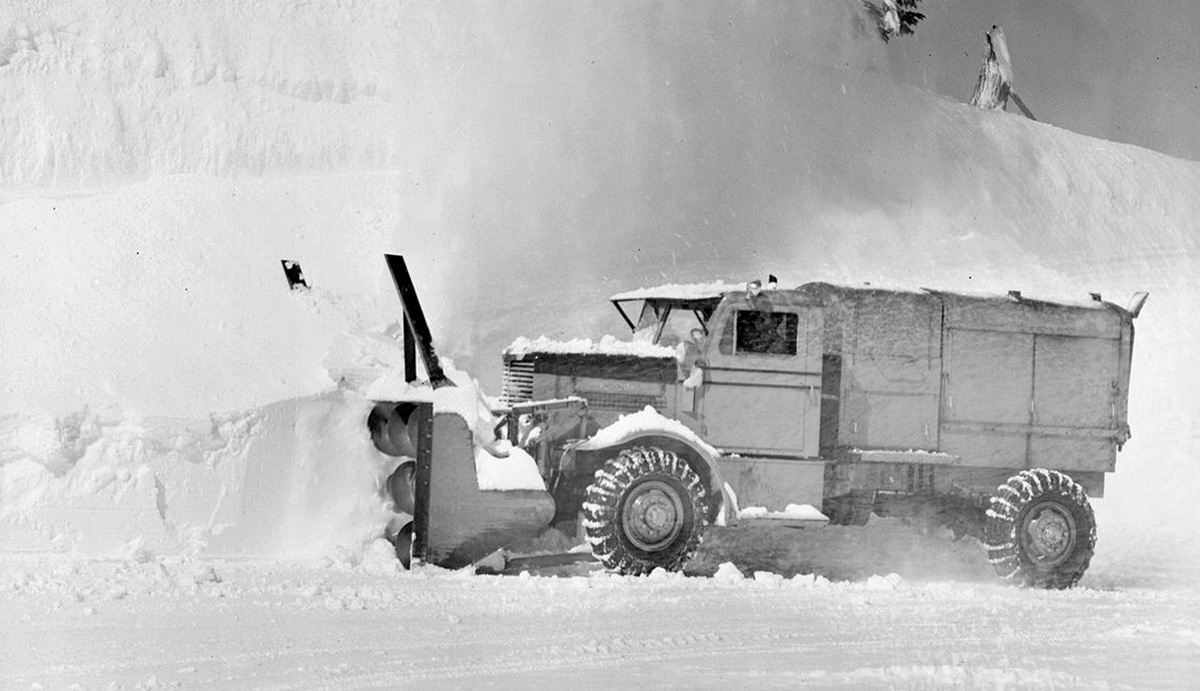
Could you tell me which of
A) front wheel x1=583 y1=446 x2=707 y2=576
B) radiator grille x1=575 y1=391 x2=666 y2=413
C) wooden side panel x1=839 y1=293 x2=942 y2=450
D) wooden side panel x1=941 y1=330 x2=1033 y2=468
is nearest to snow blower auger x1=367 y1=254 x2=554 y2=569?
front wheel x1=583 y1=446 x2=707 y2=576

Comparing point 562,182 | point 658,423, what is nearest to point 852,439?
point 658,423

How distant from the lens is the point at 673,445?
1175 centimetres

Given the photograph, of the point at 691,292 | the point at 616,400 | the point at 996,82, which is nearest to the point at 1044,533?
the point at 691,292

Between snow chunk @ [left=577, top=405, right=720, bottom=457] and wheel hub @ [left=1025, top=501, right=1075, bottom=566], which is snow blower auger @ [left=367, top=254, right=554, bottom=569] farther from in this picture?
wheel hub @ [left=1025, top=501, right=1075, bottom=566]

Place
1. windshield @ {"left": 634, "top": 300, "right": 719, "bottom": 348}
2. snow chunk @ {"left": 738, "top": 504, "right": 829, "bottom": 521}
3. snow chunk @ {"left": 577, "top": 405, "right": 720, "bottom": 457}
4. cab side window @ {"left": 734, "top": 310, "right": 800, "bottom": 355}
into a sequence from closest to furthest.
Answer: snow chunk @ {"left": 577, "top": 405, "right": 720, "bottom": 457} → snow chunk @ {"left": 738, "top": 504, "right": 829, "bottom": 521} → cab side window @ {"left": 734, "top": 310, "right": 800, "bottom": 355} → windshield @ {"left": 634, "top": 300, "right": 719, "bottom": 348}

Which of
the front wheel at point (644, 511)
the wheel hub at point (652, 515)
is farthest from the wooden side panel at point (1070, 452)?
the wheel hub at point (652, 515)

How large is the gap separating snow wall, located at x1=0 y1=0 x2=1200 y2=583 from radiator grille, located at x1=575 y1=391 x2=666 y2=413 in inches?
80.1

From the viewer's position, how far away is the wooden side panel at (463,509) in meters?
11.3

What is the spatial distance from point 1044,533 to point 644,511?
11.2ft

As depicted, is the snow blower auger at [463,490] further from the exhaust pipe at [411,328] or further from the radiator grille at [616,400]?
the radiator grille at [616,400]

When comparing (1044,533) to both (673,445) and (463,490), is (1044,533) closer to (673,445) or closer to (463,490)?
(673,445)

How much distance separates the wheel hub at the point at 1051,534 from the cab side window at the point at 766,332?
7.92ft

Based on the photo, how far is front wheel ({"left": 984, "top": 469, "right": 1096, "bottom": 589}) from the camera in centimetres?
1231

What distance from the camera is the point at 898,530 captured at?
13023mm
